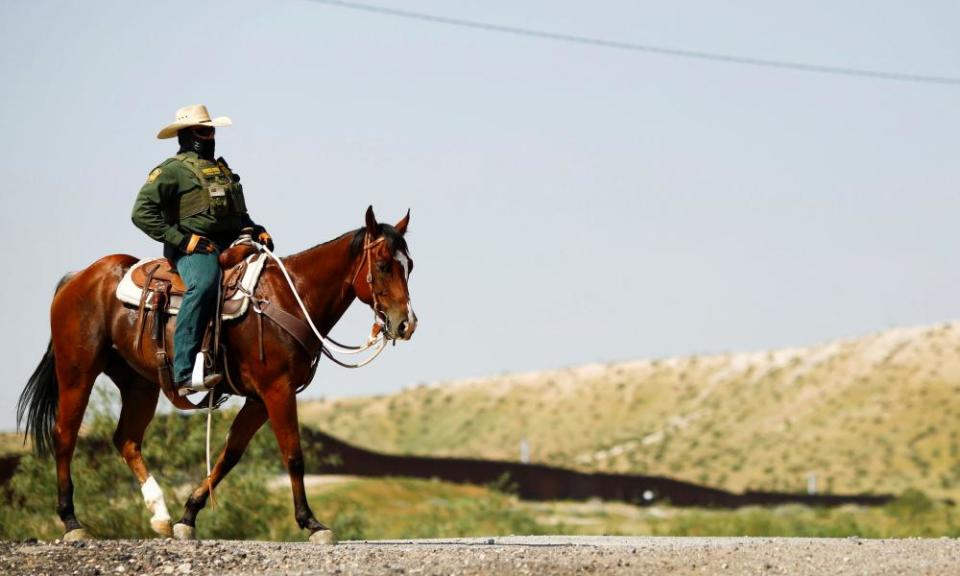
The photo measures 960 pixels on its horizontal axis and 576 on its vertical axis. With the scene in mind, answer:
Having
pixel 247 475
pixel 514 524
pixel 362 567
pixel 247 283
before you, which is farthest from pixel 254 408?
pixel 514 524

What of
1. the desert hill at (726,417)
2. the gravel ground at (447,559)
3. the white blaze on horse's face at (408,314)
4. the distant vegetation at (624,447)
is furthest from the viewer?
the desert hill at (726,417)

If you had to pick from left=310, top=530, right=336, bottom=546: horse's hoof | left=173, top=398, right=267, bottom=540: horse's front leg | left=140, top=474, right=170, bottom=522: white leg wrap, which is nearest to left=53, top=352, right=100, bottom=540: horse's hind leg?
left=140, top=474, right=170, bottom=522: white leg wrap

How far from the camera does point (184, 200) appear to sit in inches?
597

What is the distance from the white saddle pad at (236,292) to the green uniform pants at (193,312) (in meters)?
0.21

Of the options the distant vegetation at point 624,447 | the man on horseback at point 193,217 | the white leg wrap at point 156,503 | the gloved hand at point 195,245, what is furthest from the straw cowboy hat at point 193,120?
the distant vegetation at point 624,447

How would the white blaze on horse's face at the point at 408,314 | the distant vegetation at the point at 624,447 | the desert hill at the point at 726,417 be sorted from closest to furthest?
the white blaze on horse's face at the point at 408,314 → the distant vegetation at the point at 624,447 → the desert hill at the point at 726,417

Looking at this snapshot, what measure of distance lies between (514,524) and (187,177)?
2929 cm

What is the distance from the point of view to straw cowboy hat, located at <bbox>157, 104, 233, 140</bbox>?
50.5 ft

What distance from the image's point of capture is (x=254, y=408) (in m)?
15.3

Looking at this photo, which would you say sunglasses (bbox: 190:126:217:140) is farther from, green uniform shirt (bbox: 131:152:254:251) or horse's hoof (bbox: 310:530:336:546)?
horse's hoof (bbox: 310:530:336:546)

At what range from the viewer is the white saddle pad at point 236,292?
14.8 m

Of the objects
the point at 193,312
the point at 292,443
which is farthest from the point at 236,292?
the point at 292,443

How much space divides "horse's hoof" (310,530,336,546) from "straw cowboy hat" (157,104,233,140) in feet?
13.3

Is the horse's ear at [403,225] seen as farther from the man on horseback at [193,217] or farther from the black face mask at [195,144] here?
the black face mask at [195,144]
